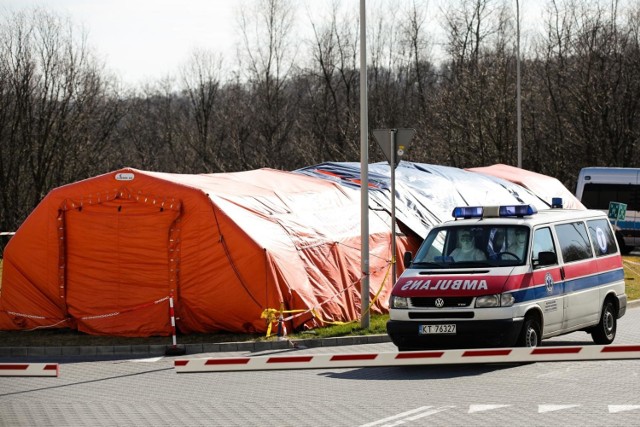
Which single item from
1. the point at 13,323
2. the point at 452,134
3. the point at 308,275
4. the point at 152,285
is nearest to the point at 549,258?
the point at 308,275

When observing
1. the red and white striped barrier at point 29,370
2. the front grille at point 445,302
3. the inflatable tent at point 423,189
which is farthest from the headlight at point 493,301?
the inflatable tent at point 423,189

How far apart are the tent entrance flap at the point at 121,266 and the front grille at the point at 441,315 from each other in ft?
21.3

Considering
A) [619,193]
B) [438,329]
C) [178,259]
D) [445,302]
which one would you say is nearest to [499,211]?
[445,302]

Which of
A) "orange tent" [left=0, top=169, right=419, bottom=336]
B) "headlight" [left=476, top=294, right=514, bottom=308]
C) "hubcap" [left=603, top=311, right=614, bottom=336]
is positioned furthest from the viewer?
"orange tent" [left=0, top=169, right=419, bottom=336]

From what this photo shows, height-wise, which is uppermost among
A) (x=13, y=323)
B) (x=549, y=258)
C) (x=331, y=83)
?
(x=331, y=83)

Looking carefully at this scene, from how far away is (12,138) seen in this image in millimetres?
59719

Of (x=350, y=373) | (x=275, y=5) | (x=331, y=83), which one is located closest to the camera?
(x=350, y=373)

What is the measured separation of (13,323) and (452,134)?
43.8m

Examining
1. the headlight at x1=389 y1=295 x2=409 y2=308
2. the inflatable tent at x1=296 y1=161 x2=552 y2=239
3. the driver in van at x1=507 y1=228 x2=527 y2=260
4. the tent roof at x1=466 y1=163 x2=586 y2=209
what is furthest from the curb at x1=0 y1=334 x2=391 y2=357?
the tent roof at x1=466 y1=163 x2=586 y2=209

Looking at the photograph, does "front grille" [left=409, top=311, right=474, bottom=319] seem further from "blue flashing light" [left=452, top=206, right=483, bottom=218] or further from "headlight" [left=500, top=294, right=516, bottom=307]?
"blue flashing light" [left=452, top=206, right=483, bottom=218]

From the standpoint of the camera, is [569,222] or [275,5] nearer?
[569,222]

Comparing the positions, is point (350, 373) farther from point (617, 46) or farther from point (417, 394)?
point (617, 46)

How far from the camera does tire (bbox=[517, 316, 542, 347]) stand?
47.6 feet

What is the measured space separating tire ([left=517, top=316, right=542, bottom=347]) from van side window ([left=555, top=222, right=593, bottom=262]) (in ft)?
4.84
